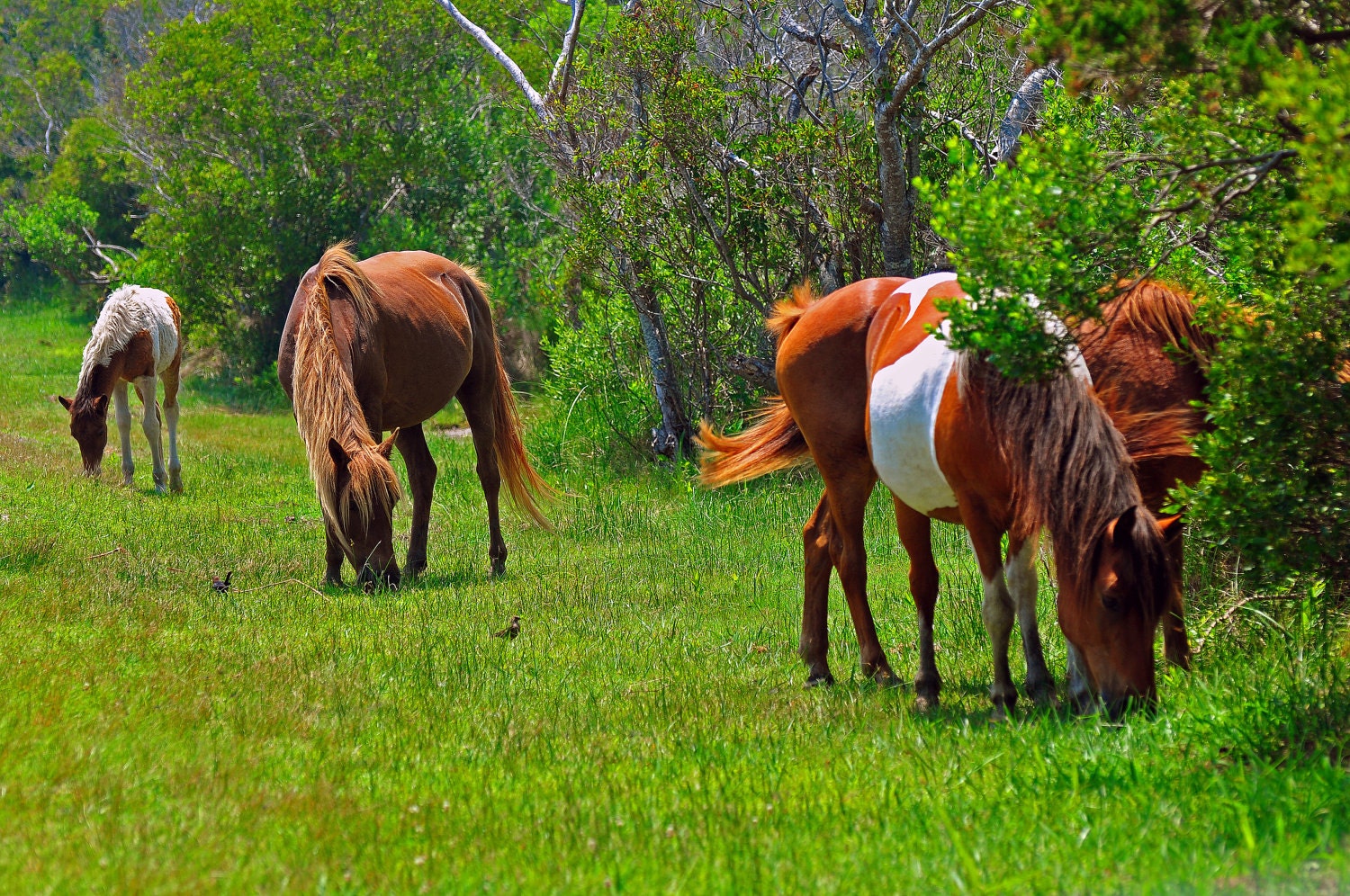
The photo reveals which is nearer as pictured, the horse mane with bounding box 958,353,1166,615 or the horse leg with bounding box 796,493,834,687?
the horse mane with bounding box 958,353,1166,615

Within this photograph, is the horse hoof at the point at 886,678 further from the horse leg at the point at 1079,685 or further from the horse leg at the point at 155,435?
the horse leg at the point at 155,435

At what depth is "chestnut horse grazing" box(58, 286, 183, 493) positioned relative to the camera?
488 inches

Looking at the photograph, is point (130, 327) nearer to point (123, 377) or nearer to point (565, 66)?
point (123, 377)

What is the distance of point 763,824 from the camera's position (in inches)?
141

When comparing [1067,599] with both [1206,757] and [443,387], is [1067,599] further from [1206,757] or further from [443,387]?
[443,387]

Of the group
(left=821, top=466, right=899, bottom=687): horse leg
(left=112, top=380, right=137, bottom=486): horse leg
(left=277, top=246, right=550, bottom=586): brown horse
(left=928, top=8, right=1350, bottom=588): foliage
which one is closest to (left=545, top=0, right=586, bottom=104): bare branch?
(left=277, top=246, right=550, bottom=586): brown horse

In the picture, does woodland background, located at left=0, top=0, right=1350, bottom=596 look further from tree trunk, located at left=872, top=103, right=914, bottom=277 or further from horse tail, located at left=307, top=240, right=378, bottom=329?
horse tail, located at left=307, top=240, right=378, bottom=329

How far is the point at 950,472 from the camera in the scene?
15.2 ft

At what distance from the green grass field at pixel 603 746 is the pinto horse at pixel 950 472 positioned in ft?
0.97

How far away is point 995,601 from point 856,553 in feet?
3.29

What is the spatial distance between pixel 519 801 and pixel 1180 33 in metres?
2.86

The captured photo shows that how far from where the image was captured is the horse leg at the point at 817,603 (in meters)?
5.92

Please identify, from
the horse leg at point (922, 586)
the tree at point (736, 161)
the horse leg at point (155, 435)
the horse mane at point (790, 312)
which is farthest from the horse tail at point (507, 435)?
the horse leg at point (922, 586)

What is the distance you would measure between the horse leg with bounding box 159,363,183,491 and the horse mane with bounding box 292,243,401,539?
17.2 ft
